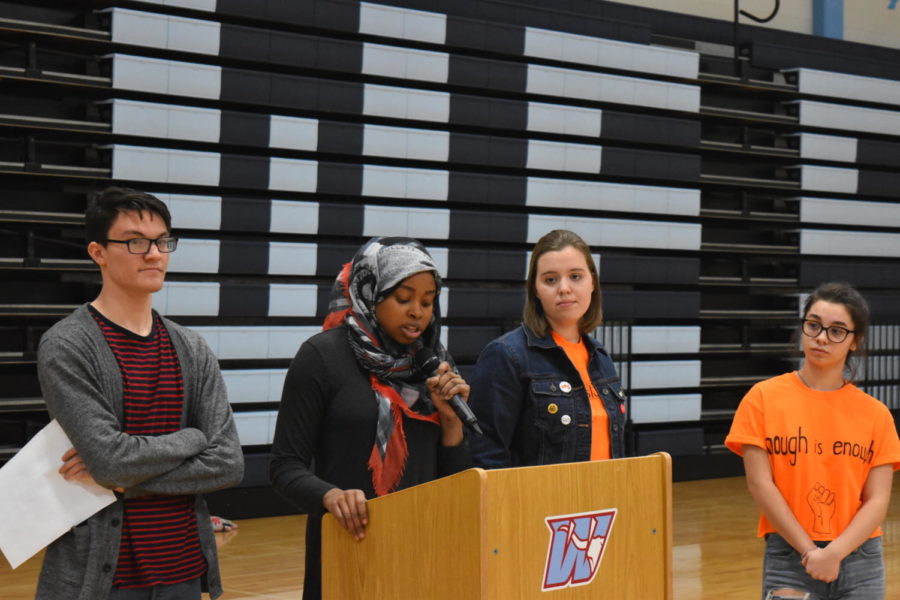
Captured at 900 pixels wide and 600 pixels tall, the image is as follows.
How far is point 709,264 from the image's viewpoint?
→ 814cm

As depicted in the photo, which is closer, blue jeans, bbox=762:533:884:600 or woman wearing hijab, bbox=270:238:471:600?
woman wearing hijab, bbox=270:238:471:600

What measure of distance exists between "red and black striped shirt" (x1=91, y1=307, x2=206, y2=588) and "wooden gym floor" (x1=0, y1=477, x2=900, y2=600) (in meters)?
2.34

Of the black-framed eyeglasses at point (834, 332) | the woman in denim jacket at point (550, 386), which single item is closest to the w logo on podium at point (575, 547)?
the woman in denim jacket at point (550, 386)

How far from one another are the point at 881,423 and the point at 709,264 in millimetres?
5622

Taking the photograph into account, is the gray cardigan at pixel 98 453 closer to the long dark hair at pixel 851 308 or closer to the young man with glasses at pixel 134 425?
A: the young man with glasses at pixel 134 425

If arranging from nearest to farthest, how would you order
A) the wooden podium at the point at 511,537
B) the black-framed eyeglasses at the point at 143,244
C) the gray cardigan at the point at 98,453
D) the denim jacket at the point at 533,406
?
the wooden podium at the point at 511,537 → the gray cardigan at the point at 98,453 → the black-framed eyeglasses at the point at 143,244 → the denim jacket at the point at 533,406

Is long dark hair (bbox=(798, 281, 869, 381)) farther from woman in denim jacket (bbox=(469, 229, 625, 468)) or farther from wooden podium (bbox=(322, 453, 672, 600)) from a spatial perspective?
wooden podium (bbox=(322, 453, 672, 600))

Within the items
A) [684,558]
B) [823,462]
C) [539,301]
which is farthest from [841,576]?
[684,558]

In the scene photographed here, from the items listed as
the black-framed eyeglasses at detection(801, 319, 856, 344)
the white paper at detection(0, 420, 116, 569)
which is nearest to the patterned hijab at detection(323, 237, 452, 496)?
the white paper at detection(0, 420, 116, 569)

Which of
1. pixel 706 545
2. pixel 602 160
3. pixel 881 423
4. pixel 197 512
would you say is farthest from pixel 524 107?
pixel 197 512

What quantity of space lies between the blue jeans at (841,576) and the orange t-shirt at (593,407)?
45 centimetres

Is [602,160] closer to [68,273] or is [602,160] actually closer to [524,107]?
[524,107]

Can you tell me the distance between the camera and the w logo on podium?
1.83 metres

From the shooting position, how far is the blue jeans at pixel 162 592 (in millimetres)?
2053
